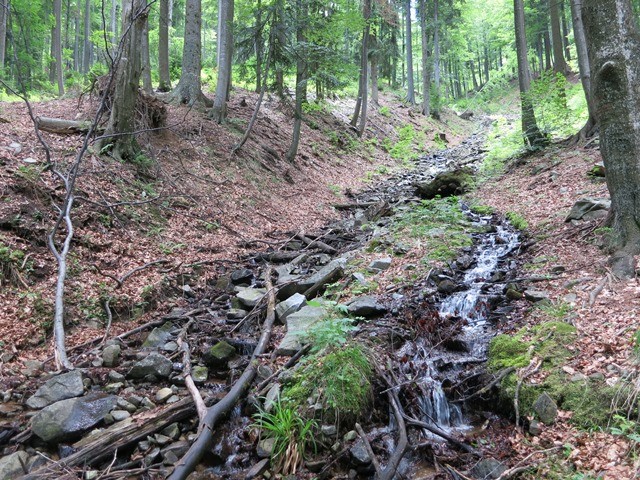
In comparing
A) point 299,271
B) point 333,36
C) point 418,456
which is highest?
point 333,36

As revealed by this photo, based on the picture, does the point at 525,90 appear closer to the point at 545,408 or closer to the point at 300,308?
the point at 300,308

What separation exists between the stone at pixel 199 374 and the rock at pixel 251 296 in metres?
1.67

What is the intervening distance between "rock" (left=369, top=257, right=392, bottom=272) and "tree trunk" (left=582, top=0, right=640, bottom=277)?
3.40 metres

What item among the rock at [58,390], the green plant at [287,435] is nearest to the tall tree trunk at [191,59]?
the rock at [58,390]

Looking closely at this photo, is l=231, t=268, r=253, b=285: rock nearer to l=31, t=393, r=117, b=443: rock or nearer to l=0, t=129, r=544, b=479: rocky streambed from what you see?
l=0, t=129, r=544, b=479: rocky streambed

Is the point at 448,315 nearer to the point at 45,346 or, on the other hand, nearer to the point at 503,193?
the point at 45,346

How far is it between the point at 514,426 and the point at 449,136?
1164 inches

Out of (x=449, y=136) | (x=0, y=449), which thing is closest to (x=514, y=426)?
(x=0, y=449)

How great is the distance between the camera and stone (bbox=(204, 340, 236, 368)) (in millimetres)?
5443

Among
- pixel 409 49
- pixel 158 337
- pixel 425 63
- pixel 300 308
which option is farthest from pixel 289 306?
pixel 409 49

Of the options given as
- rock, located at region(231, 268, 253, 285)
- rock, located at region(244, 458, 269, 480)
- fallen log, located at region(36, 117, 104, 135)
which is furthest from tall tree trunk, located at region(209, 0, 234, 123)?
rock, located at region(244, 458, 269, 480)

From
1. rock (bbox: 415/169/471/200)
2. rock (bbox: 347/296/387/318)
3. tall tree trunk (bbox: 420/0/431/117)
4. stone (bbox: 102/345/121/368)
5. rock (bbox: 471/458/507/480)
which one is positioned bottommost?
rock (bbox: 471/458/507/480)

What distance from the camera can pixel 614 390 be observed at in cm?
358

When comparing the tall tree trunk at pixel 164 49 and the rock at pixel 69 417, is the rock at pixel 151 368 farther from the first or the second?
the tall tree trunk at pixel 164 49
